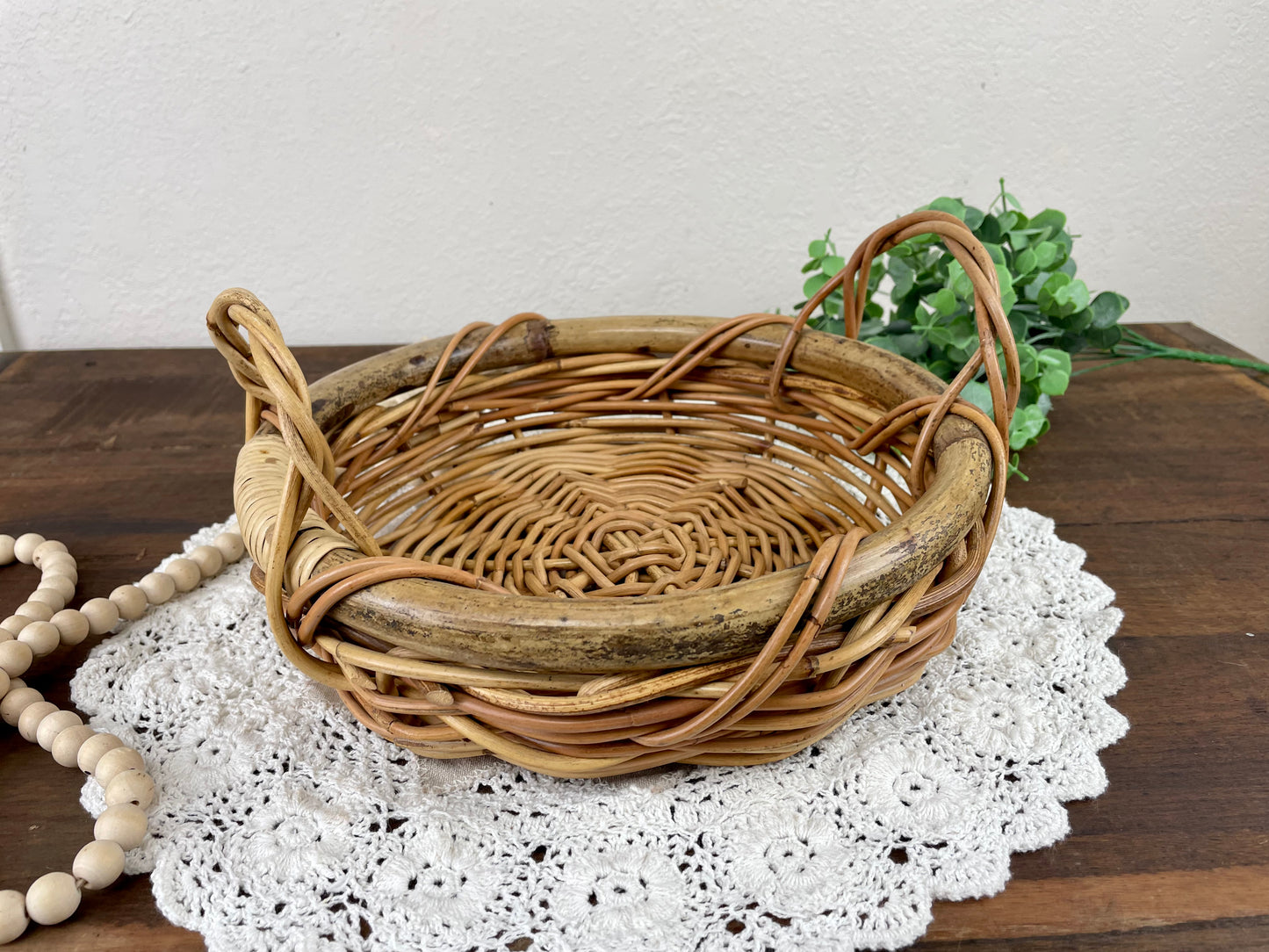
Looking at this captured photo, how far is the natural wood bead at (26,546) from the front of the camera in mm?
685

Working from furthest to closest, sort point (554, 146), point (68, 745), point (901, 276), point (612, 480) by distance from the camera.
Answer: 1. point (554, 146)
2. point (901, 276)
3. point (612, 480)
4. point (68, 745)

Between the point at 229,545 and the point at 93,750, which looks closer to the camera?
the point at 93,750

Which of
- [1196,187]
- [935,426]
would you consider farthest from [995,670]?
[1196,187]

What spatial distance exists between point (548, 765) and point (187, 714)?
236 millimetres

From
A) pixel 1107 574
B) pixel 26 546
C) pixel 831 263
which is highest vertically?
pixel 831 263

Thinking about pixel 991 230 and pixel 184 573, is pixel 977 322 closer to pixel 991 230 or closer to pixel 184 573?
pixel 991 230

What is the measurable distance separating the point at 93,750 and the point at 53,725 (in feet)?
0.14

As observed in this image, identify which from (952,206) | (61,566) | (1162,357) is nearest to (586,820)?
(61,566)

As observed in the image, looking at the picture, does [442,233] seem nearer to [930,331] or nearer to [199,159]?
[199,159]

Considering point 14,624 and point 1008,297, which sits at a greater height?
point 1008,297

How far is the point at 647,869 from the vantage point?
0.43 m

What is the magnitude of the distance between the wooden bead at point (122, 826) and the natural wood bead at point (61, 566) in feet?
0.89

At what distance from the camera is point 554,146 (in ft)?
3.99

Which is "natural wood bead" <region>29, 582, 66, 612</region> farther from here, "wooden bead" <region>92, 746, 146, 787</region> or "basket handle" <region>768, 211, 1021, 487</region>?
"basket handle" <region>768, 211, 1021, 487</region>
